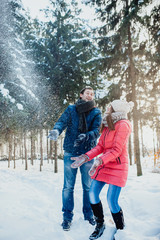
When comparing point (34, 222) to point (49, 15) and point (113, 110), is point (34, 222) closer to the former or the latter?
point (113, 110)

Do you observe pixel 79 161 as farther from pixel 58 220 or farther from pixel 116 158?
pixel 58 220

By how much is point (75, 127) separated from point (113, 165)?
3.16ft

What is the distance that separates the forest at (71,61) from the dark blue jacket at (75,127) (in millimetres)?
4854

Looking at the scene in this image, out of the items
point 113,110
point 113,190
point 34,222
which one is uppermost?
point 113,110

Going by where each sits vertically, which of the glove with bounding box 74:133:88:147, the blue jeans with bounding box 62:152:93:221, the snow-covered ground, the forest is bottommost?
the snow-covered ground

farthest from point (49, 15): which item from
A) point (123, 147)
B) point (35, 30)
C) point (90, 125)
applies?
point (123, 147)

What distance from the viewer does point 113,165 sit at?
209 centimetres

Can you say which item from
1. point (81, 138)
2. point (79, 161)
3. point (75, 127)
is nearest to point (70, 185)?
point (79, 161)

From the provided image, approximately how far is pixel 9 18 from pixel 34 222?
976 centimetres

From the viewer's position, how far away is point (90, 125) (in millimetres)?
2758

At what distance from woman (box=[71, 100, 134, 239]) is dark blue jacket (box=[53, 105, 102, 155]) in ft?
1.32

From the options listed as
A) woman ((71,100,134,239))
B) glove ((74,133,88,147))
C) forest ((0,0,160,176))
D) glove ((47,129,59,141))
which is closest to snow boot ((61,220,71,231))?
woman ((71,100,134,239))

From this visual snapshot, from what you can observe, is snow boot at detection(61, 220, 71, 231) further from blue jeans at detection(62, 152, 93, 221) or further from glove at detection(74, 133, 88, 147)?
glove at detection(74, 133, 88, 147)

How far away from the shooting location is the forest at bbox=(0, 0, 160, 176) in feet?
24.7
